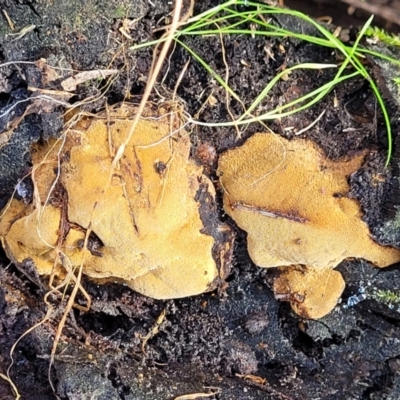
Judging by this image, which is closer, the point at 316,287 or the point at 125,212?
the point at 125,212

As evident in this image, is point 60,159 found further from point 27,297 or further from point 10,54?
point 27,297

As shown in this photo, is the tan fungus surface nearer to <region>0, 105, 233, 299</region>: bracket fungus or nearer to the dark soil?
the dark soil

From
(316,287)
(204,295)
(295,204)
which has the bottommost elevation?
(204,295)

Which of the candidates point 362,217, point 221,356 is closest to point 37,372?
point 221,356

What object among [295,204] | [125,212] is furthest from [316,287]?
[125,212]

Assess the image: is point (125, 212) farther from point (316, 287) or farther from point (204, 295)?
point (316, 287)

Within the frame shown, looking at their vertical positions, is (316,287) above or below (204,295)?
above
